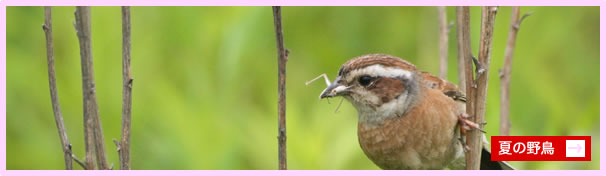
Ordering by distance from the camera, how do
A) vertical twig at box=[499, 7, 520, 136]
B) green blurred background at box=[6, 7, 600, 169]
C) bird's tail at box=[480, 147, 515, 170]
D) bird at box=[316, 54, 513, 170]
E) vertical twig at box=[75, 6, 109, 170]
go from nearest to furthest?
vertical twig at box=[75, 6, 109, 170]
bird at box=[316, 54, 513, 170]
vertical twig at box=[499, 7, 520, 136]
bird's tail at box=[480, 147, 515, 170]
green blurred background at box=[6, 7, 600, 169]

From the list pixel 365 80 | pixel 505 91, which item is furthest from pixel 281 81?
pixel 505 91

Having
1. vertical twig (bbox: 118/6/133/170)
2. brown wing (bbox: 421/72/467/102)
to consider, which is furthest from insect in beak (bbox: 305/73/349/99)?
vertical twig (bbox: 118/6/133/170)

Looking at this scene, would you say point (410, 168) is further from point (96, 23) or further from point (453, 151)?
point (96, 23)

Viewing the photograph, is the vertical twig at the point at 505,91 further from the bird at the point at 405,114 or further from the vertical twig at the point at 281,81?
the vertical twig at the point at 281,81

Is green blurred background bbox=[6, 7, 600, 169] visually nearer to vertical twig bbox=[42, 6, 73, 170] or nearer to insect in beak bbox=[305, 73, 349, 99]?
insect in beak bbox=[305, 73, 349, 99]

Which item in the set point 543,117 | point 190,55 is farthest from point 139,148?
point 543,117

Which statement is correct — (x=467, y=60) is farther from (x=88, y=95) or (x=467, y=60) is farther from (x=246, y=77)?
(x=246, y=77)

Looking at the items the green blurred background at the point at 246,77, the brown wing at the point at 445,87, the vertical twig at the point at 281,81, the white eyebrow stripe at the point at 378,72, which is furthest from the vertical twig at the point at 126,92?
the green blurred background at the point at 246,77
